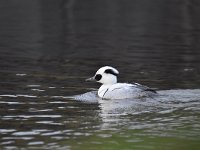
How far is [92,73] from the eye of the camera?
92.5 feet

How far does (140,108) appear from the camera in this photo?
66.6ft

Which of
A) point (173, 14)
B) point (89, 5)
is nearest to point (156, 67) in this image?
point (173, 14)

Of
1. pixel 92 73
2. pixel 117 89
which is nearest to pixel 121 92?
pixel 117 89

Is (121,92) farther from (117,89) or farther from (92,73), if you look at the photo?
(92,73)

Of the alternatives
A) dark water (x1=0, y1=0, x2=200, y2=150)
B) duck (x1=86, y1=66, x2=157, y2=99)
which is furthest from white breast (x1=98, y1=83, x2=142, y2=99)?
dark water (x1=0, y1=0, x2=200, y2=150)

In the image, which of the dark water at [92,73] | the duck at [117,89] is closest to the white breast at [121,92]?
the duck at [117,89]

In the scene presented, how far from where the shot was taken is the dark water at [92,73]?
16.1 meters

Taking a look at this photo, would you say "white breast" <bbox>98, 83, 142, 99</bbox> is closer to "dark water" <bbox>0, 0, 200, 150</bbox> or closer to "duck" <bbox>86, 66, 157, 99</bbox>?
"duck" <bbox>86, 66, 157, 99</bbox>

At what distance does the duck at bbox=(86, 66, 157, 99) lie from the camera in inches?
871

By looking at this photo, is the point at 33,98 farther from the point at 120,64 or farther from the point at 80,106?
the point at 120,64

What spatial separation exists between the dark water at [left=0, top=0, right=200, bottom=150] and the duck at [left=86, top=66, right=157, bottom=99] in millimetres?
470

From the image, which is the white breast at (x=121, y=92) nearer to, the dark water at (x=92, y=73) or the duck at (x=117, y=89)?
the duck at (x=117, y=89)

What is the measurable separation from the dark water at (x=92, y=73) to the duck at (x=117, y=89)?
0.47 meters

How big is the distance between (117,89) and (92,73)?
5.68m
